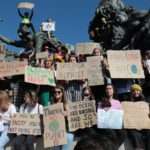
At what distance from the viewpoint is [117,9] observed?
1330 cm

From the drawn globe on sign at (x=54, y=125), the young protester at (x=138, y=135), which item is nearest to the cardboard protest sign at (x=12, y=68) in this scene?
the drawn globe on sign at (x=54, y=125)

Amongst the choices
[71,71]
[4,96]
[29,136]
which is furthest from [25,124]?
[71,71]

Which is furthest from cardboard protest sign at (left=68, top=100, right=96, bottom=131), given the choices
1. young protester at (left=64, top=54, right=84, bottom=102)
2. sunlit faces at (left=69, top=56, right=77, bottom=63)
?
sunlit faces at (left=69, top=56, right=77, bottom=63)

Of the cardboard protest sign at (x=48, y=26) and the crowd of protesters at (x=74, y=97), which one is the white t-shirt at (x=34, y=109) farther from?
the cardboard protest sign at (x=48, y=26)

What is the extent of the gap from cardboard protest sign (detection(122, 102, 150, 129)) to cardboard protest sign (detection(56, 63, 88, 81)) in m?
1.34

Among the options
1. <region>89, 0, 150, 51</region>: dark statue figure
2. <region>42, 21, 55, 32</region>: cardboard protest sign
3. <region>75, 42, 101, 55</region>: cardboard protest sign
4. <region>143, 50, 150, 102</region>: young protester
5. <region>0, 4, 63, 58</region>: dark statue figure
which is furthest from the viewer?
<region>42, 21, 55, 32</region>: cardboard protest sign

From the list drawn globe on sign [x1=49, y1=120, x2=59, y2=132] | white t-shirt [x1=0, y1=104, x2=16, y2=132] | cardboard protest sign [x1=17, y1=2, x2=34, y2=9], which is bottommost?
drawn globe on sign [x1=49, y1=120, x2=59, y2=132]

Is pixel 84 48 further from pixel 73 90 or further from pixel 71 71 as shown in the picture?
pixel 73 90

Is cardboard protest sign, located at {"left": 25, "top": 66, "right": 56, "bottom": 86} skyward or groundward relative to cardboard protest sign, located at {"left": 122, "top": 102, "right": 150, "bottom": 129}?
skyward

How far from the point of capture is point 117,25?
13078 mm

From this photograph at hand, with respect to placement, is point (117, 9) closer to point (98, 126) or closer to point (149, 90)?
point (149, 90)

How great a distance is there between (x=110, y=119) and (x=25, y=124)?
1.18 metres

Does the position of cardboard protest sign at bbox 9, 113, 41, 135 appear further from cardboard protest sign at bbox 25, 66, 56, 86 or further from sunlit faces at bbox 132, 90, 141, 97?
sunlit faces at bbox 132, 90, 141, 97

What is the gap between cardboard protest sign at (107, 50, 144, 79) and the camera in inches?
321
